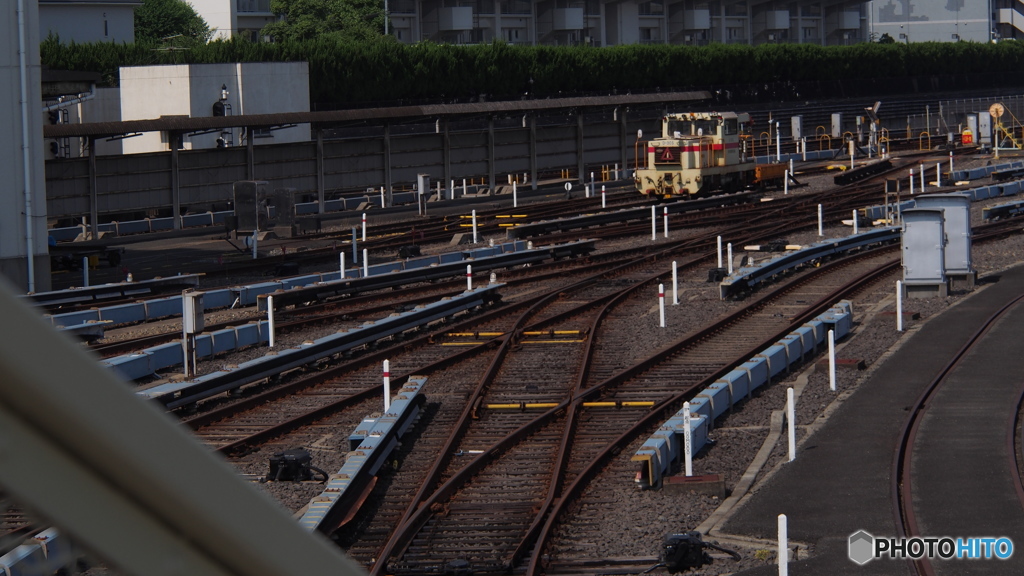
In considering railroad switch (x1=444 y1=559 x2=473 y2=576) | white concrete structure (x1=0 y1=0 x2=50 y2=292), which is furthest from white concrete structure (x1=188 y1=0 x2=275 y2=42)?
railroad switch (x1=444 y1=559 x2=473 y2=576)

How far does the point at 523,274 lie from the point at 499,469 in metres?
13.9

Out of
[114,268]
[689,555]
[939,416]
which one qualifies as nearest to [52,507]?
[689,555]

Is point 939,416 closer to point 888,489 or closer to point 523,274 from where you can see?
point 888,489

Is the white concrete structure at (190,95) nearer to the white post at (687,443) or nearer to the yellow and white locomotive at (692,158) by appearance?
the yellow and white locomotive at (692,158)

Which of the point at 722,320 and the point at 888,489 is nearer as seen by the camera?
the point at 888,489

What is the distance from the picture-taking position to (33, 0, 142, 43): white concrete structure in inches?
2228

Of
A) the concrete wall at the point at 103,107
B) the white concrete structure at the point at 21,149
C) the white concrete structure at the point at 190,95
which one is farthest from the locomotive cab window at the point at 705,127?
the white concrete structure at the point at 21,149

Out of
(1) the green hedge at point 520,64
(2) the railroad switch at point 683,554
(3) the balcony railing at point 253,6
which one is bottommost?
(2) the railroad switch at point 683,554

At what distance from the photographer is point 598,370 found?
53.8 feet

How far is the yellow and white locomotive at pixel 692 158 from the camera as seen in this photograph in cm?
3881

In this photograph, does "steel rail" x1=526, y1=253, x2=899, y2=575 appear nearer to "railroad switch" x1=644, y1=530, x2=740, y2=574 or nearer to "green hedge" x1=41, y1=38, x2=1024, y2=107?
"railroad switch" x1=644, y1=530, x2=740, y2=574

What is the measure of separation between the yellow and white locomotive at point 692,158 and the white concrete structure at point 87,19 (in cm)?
2856

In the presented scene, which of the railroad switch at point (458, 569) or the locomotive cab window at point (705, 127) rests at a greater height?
the locomotive cab window at point (705, 127)

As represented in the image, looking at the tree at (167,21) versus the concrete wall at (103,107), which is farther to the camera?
the tree at (167,21)
